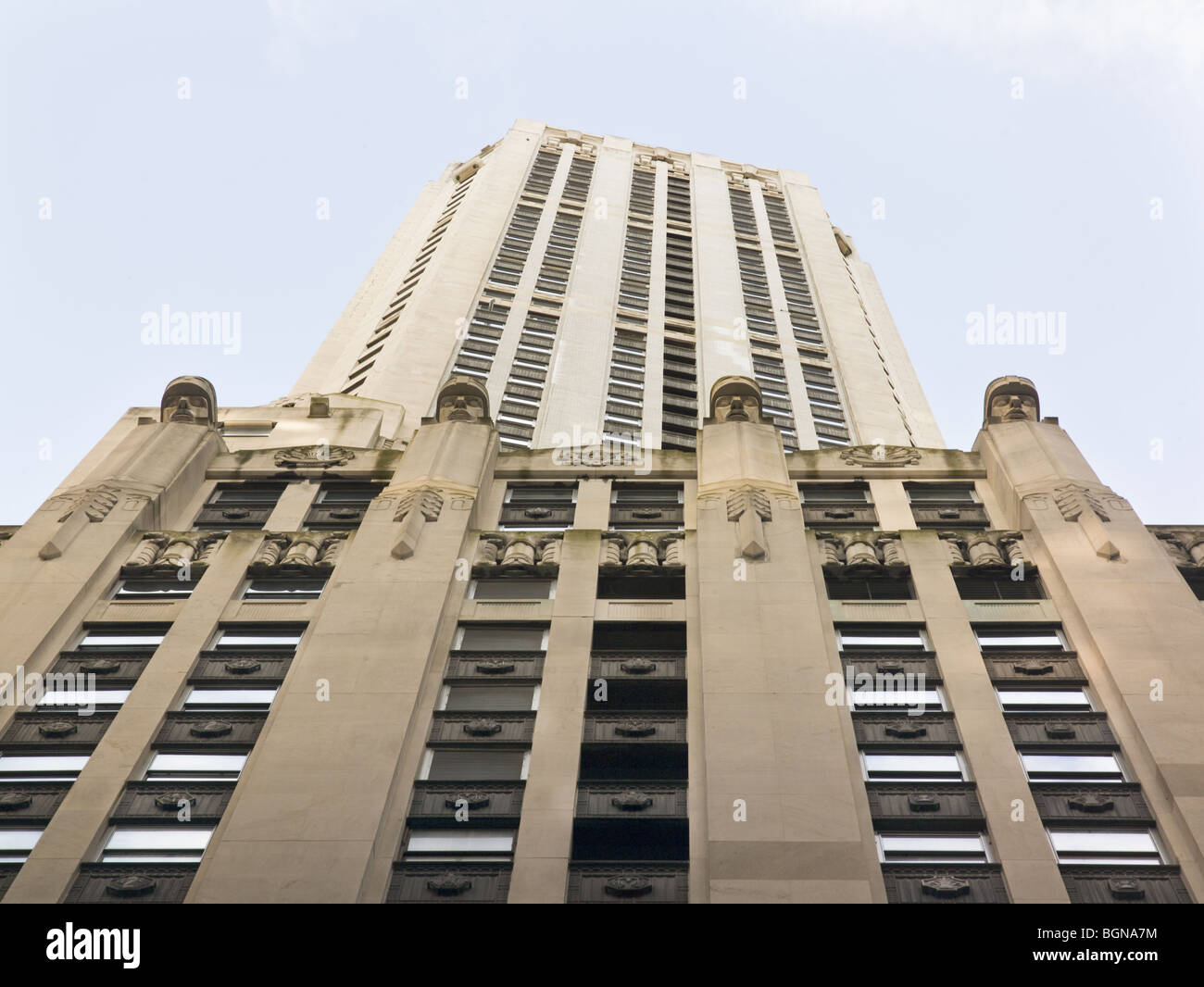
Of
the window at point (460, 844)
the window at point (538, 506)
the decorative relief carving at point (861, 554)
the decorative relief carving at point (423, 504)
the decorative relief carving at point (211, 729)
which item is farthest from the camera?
the window at point (538, 506)

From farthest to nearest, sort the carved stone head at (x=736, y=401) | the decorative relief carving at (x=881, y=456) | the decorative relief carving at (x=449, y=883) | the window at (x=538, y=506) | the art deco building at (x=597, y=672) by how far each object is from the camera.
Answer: the carved stone head at (x=736, y=401)
the decorative relief carving at (x=881, y=456)
the window at (x=538, y=506)
the art deco building at (x=597, y=672)
the decorative relief carving at (x=449, y=883)

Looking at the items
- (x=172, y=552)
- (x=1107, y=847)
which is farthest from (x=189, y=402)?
(x=1107, y=847)

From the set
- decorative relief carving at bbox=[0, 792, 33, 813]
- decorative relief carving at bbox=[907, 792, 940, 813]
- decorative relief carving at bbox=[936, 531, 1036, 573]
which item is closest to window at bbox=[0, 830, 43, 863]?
decorative relief carving at bbox=[0, 792, 33, 813]

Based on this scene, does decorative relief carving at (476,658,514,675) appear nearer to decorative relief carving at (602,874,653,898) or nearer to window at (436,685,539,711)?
window at (436,685,539,711)

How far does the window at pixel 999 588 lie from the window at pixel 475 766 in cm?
1168

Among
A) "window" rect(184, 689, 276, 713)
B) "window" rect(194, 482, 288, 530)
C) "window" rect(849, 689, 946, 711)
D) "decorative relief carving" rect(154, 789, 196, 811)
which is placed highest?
"window" rect(194, 482, 288, 530)

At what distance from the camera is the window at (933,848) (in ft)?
79.2

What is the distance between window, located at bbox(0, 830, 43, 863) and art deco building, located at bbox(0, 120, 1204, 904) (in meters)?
0.06

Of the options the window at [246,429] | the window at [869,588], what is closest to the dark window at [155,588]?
the window at [869,588]

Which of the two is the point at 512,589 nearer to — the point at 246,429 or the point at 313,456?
the point at 313,456

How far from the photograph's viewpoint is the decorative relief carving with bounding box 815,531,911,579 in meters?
33.2

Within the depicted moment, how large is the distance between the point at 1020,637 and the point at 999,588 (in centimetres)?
256

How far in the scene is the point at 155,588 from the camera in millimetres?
33469

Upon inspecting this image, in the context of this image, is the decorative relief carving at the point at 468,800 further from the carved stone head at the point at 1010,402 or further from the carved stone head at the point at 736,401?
the carved stone head at the point at 1010,402
